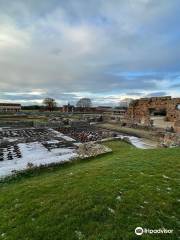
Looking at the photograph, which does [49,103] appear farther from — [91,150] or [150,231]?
[150,231]

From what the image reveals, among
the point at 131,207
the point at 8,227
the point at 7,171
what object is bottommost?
the point at 7,171

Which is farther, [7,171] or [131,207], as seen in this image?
[7,171]

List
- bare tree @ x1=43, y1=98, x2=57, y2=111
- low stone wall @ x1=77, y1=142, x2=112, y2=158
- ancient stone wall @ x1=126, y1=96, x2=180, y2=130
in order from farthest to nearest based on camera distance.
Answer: bare tree @ x1=43, y1=98, x2=57, y2=111
ancient stone wall @ x1=126, y1=96, x2=180, y2=130
low stone wall @ x1=77, y1=142, x2=112, y2=158

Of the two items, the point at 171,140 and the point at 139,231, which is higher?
the point at 139,231

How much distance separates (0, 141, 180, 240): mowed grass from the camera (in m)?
3.84

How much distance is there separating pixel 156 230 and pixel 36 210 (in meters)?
2.71

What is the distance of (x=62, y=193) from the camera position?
18.5 ft

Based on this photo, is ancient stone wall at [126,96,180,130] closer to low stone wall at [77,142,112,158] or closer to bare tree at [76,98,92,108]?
low stone wall at [77,142,112,158]

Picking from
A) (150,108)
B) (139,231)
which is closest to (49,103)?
(150,108)

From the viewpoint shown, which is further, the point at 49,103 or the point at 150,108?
the point at 49,103

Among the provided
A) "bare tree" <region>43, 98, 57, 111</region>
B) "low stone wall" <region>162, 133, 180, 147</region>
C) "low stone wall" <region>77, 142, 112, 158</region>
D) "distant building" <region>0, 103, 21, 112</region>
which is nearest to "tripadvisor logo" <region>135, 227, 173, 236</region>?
"low stone wall" <region>77, 142, 112, 158</region>

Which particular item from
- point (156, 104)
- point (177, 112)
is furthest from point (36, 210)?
point (156, 104)

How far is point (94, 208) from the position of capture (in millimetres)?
4504

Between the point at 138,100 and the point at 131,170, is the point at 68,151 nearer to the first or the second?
the point at 131,170
